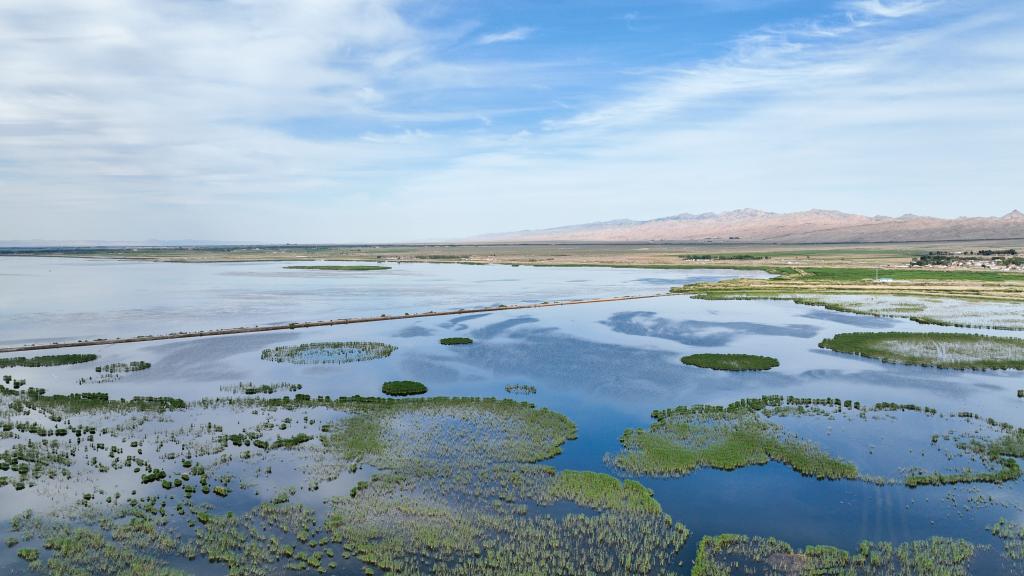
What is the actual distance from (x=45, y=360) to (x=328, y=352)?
17.4m

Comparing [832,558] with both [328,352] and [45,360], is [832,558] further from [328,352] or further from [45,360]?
[45,360]

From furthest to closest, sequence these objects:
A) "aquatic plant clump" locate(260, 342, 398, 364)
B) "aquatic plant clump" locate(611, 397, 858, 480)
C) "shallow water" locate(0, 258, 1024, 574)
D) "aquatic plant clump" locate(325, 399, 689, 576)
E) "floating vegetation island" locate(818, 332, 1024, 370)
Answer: "aquatic plant clump" locate(260, 342, 398, 364), "floating vegetation island" locate(818, 332, 1024, 370), "aquatic plant clump" locate(611, 397, 858, 480), "shallow water" locate(0, 258, 1024, 574), "aquatic plant clump" locate(325, 399, 689, 576)

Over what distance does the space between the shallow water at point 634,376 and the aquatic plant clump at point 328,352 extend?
1.14 m

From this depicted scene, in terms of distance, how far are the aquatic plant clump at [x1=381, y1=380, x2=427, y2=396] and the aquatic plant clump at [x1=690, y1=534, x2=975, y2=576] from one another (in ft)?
60.7

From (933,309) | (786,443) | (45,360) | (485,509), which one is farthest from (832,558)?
(933,309)

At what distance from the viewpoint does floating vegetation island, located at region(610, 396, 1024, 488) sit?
825 inches

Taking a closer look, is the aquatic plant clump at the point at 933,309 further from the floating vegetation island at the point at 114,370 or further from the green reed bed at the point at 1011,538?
the floating vegetation island at the point at 114,370

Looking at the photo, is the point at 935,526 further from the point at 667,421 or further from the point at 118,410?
the point at 118,410

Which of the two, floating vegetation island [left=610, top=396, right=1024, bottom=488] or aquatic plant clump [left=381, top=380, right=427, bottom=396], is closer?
floating vegetation island [left=610, top=396, right=1024, bottom=488]

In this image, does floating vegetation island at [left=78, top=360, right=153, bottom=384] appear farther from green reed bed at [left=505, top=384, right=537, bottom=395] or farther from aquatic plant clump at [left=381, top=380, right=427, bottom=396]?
green reed bed at [left=505, top=384, right=537, bottom=395]

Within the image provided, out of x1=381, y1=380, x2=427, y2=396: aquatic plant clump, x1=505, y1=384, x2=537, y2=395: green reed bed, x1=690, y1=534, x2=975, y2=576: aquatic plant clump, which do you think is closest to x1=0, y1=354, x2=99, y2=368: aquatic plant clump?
Result: x1=381, y1=380, x2=427, y2=396: aquatic plant clump

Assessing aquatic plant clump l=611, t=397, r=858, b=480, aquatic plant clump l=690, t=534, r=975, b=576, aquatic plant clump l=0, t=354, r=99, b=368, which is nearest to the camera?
aquatic plant clump l=690, t=534, r=975, b=576

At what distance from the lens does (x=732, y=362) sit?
124 feet

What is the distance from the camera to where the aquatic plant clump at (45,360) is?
3738 centimetres
